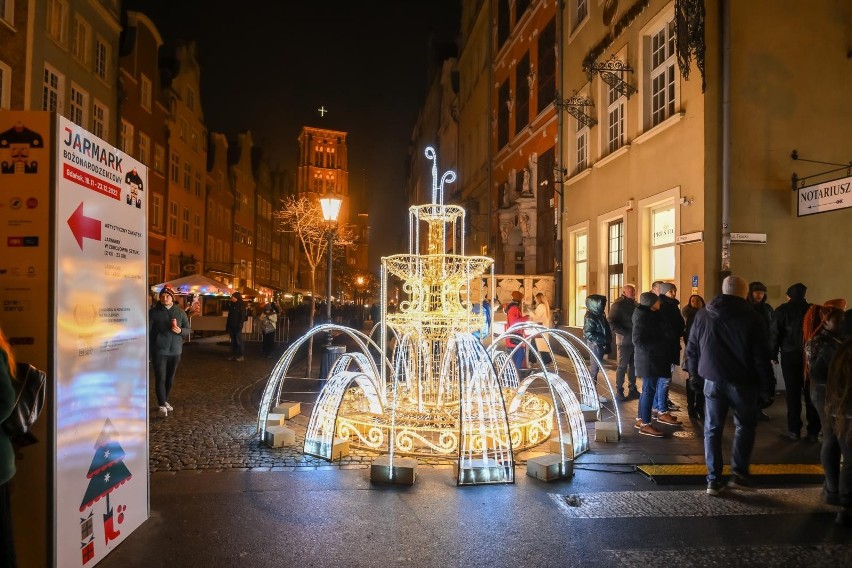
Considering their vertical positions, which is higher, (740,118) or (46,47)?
(46,47)

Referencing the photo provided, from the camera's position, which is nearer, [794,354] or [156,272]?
[794,354]

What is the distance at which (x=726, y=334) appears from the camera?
4.99m

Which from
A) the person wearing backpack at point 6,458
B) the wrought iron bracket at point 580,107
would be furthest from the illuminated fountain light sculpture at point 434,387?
the wrought iron bracket at point 580,107

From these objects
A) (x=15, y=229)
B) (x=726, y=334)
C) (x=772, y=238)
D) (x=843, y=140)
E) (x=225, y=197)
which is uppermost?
(x=225, y=197)

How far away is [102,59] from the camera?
2356cm

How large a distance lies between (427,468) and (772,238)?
9.04 m

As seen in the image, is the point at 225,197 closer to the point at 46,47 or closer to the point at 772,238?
the point at 46,47

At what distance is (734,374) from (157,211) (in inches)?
1161

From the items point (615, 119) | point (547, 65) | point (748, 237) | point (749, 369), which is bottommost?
point (749, 369)

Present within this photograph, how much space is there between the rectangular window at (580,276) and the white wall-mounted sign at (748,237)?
625cm

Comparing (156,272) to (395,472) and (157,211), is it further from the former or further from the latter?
(395,472)

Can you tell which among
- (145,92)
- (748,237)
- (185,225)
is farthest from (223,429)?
(185,225)

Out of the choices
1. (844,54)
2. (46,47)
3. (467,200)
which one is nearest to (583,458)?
(844,54)

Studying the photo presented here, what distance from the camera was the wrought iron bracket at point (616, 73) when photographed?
540 inches
